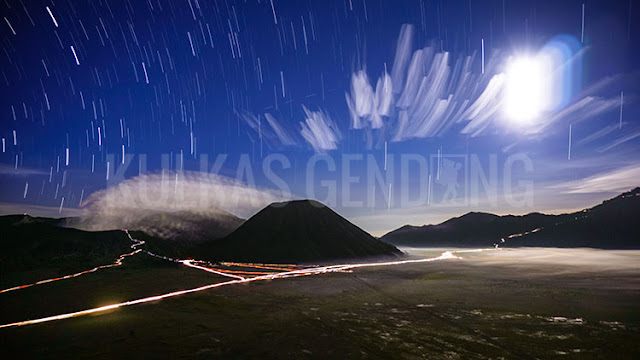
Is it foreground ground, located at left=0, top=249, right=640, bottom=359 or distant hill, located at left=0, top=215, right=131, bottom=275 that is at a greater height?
foreground ground, located at left=0, top=249, right=640, bottom=359

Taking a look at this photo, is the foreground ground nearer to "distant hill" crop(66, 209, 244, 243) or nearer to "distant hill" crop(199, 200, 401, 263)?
"distant hill" crop(199, 200, 401, 263)

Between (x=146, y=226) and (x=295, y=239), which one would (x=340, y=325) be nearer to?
(x=295, y=239)

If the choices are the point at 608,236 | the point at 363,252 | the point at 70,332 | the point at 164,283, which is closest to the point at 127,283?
the point at 164,283

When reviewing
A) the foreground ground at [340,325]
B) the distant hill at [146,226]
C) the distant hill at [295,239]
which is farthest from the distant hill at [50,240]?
the foreground ground at [340,325]

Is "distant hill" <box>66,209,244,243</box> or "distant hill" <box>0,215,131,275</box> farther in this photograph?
"distant hill" <box>66,209,244,243</box>

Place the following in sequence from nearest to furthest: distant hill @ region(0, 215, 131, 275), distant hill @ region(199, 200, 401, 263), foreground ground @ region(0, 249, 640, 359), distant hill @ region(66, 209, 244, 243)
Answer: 1. foreground ground @ region(0, 249, 640, 359)
2. distant hill @ region(199, 200, 401, 263)
3. distant hill @ region(0, 215, 131, 275)
4. distant hill @ region(66, 209, 244, 243)

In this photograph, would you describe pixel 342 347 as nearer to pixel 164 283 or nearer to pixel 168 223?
pixel 164 283

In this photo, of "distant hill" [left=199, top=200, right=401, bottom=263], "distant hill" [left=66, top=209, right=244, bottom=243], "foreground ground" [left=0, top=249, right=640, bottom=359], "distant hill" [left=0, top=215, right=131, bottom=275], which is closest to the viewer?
"foreground ground" [left=0, top=249, right=640, bottom=359]

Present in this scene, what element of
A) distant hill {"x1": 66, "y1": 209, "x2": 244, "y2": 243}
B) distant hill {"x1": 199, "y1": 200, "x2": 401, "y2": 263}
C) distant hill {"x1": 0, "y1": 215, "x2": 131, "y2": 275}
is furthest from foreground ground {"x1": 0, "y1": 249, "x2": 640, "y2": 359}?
distant hill {"x1": 66, "y1": 209, "x2": 244, "y2": 243}
